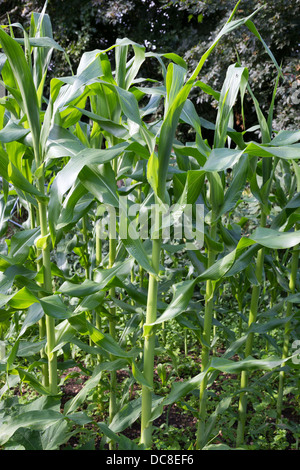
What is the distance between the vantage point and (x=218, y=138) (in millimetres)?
1329

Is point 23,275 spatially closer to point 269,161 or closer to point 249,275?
point 249,275

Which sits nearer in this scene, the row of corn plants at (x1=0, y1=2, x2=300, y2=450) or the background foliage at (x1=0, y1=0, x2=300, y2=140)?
the row of corn plants at (x1=0, y1=2, x2=300, y2=450)

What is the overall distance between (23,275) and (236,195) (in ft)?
2.43
